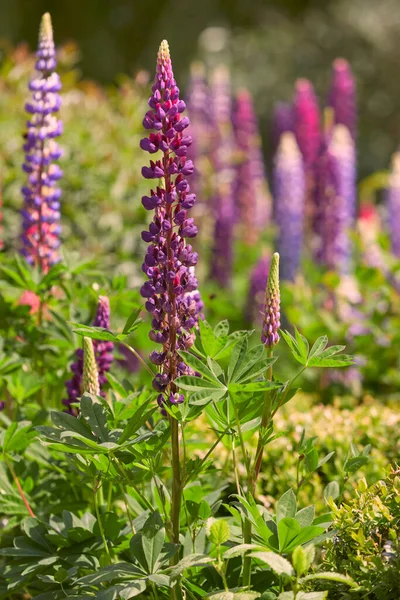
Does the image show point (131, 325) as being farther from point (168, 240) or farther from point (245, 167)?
point (245, 167)

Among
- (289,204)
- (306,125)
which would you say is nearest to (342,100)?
(306,125)

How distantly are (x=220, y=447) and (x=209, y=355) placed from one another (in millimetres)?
1264

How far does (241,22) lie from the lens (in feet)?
37.0

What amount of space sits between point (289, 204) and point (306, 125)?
2.09ft

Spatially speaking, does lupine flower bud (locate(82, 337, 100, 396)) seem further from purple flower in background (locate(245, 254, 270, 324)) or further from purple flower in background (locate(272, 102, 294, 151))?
purple flower in background (locate(272, 102, 294, 151))

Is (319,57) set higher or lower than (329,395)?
higher

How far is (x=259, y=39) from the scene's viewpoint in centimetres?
1067

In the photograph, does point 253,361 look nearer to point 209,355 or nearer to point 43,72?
point 209,355

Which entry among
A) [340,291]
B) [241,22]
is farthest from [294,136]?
[241,22]

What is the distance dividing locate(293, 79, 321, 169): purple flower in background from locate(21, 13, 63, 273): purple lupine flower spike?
2.40 meters

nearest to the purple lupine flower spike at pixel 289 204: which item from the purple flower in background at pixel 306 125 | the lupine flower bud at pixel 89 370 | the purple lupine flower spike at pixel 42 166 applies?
the purple flower in background at pixel 306 125

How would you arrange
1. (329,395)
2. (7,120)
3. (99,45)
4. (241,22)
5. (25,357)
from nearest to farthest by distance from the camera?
(25,357), (329,395), (7,120), (241,22), (99,45)

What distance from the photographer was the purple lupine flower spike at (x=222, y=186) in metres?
5.21

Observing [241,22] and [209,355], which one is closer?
[209,355]
